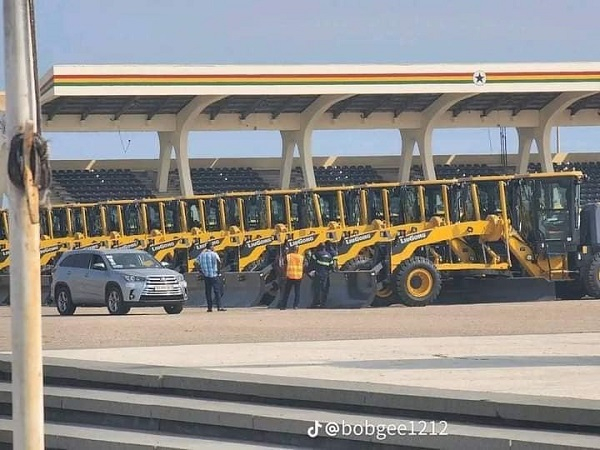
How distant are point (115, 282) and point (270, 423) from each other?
69.6 feet

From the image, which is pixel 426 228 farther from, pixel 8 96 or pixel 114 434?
pixel 8 96

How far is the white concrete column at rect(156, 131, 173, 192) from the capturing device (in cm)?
6131

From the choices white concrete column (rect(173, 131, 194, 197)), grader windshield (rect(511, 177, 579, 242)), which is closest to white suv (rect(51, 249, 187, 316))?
grader windshield (rect(511, 177, 579, 242))

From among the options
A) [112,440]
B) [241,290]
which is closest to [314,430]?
[112,440]

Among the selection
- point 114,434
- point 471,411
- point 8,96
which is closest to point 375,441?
point 471,411

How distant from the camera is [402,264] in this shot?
1312 inches

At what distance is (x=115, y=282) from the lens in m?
30.6

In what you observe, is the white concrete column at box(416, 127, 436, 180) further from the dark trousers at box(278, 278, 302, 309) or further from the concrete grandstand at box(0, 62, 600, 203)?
the dark trousers at box(278, 278, 302, 309)

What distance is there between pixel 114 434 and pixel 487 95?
2049 inches

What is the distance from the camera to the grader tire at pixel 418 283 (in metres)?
32.7

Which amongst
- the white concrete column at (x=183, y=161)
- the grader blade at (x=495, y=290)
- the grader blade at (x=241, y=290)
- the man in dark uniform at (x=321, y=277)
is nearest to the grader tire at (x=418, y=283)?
the grader blade at (x=495, y=290)

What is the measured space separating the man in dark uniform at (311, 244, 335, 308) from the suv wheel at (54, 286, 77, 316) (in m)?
6.02

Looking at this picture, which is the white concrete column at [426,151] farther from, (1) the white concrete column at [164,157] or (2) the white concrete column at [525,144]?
(1) the white concrete column at [164,157]

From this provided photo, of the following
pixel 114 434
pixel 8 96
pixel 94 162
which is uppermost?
pixel 94 162
